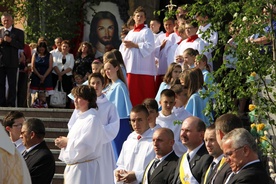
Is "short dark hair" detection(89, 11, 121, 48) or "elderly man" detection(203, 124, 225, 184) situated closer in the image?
"elderly man" detection(203, 124, 225, 184)

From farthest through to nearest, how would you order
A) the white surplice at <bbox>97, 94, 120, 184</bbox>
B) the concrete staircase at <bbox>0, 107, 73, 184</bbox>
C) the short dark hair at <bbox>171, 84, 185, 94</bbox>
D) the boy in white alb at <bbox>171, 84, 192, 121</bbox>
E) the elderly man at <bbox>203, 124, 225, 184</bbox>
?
the concrete staircase at <bbox>0, 107, 73, 184</bbox> → the short dark hair at <bbox>171, 84, 185, 94</bbox> → the boy in white alb at <bbox>171, 84, 192, 121</bbox> → the white surplice at <bbox>97, 94, 120, 184</bbox> → the elderly man at <bbox>203, 124, 225, 184</bbox>

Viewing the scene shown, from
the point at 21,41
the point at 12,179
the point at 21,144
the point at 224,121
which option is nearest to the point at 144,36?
the point at 21,41

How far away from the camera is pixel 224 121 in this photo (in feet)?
27.1

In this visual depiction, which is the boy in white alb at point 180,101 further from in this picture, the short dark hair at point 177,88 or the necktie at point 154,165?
the necktie at point 154,165

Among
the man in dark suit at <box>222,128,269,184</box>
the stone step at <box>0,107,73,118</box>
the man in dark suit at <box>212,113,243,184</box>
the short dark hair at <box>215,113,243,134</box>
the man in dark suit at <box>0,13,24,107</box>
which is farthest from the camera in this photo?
the man in dark suit at <box>0,13,24,107</box>

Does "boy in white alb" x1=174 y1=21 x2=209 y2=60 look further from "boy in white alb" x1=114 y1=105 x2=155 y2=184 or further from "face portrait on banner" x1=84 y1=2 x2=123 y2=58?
"face portrait on banner" x1=84 y1=2 x2=123 y2=58

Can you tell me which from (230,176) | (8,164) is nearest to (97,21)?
(230,176)

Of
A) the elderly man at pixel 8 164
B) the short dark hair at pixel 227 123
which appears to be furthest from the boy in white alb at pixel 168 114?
the elderly man at pixel 8 164

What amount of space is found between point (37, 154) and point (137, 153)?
1118 millimetres

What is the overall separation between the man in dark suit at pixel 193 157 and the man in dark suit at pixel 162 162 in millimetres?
392

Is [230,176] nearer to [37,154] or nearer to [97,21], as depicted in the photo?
[37,154]

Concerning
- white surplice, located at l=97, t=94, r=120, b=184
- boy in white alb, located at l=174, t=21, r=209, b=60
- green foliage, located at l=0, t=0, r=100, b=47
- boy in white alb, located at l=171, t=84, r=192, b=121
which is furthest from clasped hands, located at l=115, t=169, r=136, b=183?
green foliage, located at l=0, t=0, r=100, b=47

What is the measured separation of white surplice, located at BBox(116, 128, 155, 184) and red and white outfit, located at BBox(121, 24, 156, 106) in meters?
5.68

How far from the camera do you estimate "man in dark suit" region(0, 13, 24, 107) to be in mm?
17031
